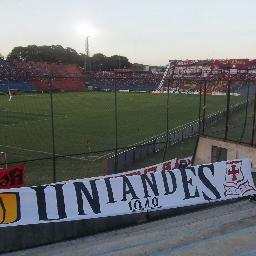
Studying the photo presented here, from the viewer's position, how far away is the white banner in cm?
1024

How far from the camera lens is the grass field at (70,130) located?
2012 cm

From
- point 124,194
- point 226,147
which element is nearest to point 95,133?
point 226,147

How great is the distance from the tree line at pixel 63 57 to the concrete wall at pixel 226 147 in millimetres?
107455

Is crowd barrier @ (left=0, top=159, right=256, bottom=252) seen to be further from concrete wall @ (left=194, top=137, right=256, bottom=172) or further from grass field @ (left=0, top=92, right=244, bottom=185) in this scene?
grass field @ (left=0, top=92, right=244, bottom=185)

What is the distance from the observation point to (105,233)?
448 inches

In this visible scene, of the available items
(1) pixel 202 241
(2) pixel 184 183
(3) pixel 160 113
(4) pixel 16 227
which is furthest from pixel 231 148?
(3) pixel 160 113

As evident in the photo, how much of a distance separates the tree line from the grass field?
237 feet

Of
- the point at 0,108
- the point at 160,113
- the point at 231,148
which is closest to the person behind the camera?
the point at 231,148

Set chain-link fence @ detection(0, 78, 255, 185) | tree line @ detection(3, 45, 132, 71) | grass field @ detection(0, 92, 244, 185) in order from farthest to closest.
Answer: tree line @ detection(3, 45, 132, 71) < grass field @ detection(0, 92, 244, 185) < chain-link fence @ detection(0, 78, 255, 185)

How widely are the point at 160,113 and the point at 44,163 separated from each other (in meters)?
26.8

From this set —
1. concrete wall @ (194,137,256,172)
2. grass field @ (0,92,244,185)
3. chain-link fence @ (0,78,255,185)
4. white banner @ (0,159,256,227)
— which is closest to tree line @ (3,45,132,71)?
grass field @ (0,92,244,185)

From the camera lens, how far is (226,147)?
17.1m

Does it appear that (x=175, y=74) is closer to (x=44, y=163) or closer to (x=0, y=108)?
(x=0, y=108)

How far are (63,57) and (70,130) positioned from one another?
103820 millimetres
